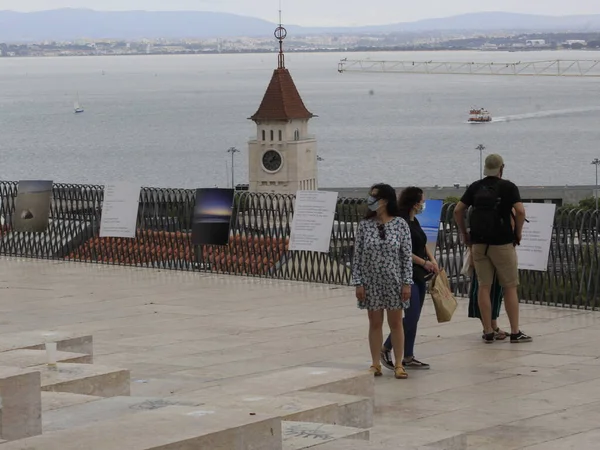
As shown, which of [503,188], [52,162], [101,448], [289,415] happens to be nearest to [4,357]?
[289,415]

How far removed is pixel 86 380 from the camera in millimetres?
8281

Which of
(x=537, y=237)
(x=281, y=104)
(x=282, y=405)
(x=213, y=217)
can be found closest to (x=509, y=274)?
(x=537, y=237)

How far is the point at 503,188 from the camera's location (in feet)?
37.1

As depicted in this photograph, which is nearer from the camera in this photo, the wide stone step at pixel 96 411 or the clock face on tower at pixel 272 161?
the wide stone step at pixel 96 411

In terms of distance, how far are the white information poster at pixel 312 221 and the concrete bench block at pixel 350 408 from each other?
8.76m

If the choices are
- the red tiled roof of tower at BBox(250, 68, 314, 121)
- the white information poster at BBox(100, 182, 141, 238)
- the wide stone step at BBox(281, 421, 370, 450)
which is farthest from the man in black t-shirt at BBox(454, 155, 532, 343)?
the red tiled roof of tower at BBox(250, 68, 314, 121)

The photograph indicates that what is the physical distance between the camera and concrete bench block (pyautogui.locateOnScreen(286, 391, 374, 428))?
7.36 metres

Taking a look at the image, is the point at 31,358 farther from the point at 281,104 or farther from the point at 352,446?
the point at 281,104

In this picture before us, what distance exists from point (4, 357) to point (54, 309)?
5.70 m

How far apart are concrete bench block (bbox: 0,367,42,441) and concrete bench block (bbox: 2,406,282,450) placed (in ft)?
2.45

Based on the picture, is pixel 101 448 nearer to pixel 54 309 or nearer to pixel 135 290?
pixel 54 309

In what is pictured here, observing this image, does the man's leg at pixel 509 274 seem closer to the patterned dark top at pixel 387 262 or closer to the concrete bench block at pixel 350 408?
the patterned dark top at pixel 387 262

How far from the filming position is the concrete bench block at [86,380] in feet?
26.6

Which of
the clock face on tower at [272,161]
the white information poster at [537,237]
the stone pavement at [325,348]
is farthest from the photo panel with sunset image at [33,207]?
the clock face on tower at [272,161]
